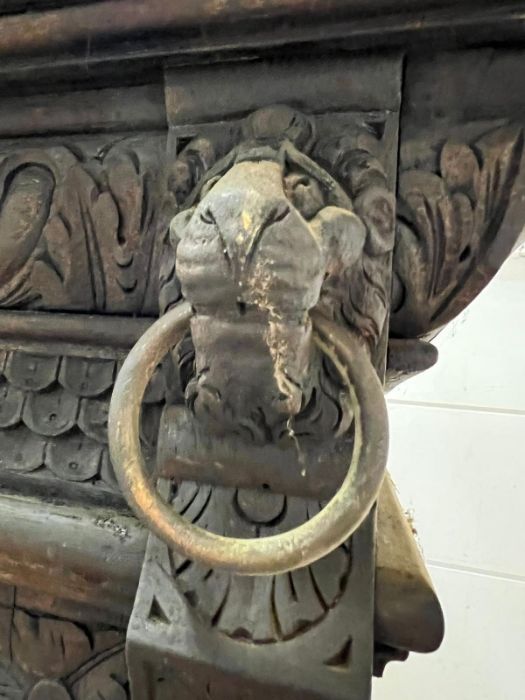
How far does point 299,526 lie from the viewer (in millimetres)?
364

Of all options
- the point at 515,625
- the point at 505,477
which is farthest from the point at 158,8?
the point at 515,625

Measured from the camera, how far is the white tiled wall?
130 centimetres

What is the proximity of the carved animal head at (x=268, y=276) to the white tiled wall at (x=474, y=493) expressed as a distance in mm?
994

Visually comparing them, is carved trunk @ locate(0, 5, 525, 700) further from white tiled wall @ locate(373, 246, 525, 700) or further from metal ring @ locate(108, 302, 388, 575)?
white tiled wall @ locate(373, 246, 525, 700)

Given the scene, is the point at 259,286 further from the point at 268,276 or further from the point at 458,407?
the point at 458,407

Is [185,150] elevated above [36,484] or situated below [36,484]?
above

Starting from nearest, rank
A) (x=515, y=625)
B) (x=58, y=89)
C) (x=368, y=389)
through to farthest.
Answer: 1. (x=368, y=389)
2. (x=58, y=89)
3. (x=515, y=625)

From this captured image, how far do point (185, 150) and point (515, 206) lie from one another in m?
0.23

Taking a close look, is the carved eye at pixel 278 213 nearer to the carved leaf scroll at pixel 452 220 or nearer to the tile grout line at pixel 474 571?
the carved leaf scroll at pixel 452 220

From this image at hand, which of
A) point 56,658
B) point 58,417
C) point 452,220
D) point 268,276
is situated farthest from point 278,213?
point 56,658

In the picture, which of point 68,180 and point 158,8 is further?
point 68,180

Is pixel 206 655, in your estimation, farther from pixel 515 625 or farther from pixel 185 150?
pixel 515 625

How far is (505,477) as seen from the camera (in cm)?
131

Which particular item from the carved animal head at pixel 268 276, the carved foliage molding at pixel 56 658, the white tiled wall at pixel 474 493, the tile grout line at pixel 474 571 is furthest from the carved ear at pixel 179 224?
the tile grout line at pixel 474 571
